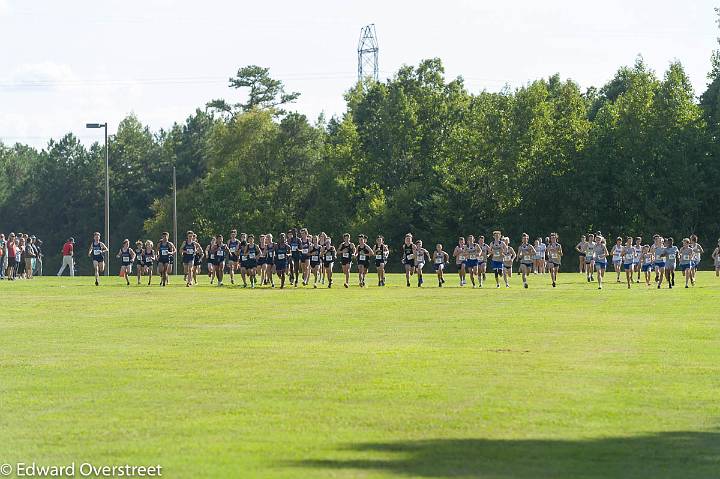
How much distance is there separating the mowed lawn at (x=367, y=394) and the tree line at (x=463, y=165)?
2309 inches

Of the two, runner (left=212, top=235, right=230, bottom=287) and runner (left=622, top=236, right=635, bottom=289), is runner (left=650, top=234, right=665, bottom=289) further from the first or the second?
runner (left=212, top=235, right=230, bottom=287)

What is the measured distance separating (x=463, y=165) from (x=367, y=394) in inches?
3105

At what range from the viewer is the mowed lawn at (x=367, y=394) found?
35.2 ft

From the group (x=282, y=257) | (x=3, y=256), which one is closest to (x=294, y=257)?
(x=282, y=257)

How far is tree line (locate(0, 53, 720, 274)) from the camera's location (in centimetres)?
8706

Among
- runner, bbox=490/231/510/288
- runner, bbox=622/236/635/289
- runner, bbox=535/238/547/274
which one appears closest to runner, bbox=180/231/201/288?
runner, bbox=490/231/510/288

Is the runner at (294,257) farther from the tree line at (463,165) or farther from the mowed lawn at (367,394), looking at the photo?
the tree line at (463,165)

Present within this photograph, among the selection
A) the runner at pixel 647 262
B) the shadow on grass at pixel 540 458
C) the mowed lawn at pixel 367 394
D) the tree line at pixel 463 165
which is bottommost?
the shadow on grass at pixel 540 458

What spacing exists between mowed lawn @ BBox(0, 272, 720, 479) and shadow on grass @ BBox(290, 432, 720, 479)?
0.03m

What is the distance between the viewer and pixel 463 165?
93.1m

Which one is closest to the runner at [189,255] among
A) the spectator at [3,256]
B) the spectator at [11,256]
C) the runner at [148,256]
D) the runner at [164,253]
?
the runner at [164,253]

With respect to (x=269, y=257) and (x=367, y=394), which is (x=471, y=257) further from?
(x=367, y=394)

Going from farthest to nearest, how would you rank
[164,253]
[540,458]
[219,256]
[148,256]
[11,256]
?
[11,256], [219,256], [148,256], [164,253], [540,458]

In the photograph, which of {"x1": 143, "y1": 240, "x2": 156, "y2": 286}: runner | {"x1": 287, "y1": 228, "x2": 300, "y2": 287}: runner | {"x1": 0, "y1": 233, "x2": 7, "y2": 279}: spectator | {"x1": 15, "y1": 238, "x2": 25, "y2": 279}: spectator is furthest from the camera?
{"x1": 15, "y1": 238, "x2": 25, "y2": 279}: spectator
